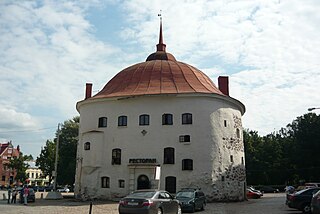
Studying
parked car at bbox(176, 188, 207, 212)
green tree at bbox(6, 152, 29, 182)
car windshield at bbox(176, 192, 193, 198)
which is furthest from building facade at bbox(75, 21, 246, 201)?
green tree at bbox(6, 152, 29, 182)

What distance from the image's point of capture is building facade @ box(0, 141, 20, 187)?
300ft

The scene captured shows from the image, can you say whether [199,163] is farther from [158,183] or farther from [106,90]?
[106,90]

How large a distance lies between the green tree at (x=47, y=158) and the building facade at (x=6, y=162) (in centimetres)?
2618

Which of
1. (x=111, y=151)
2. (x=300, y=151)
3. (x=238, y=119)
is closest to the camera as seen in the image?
(x=111, y=151)

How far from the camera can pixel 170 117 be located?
3409 cm

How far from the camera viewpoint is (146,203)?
16.2 meters

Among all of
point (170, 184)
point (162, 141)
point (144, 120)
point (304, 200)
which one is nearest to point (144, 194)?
point (304, 200)

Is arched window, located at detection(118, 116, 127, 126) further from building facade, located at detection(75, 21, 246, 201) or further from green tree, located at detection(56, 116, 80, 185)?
green tree, located at detection(56, 116, 80, 185)

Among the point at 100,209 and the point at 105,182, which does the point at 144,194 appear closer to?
the point at 100,209

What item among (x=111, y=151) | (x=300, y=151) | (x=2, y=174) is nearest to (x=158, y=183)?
(x=111, y=151)

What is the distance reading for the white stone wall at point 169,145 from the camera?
108ft

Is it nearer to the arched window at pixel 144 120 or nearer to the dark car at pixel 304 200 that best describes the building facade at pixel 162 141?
the arched window at pixel 144 120

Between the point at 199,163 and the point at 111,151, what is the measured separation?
330 inches

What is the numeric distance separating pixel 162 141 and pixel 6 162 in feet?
237
